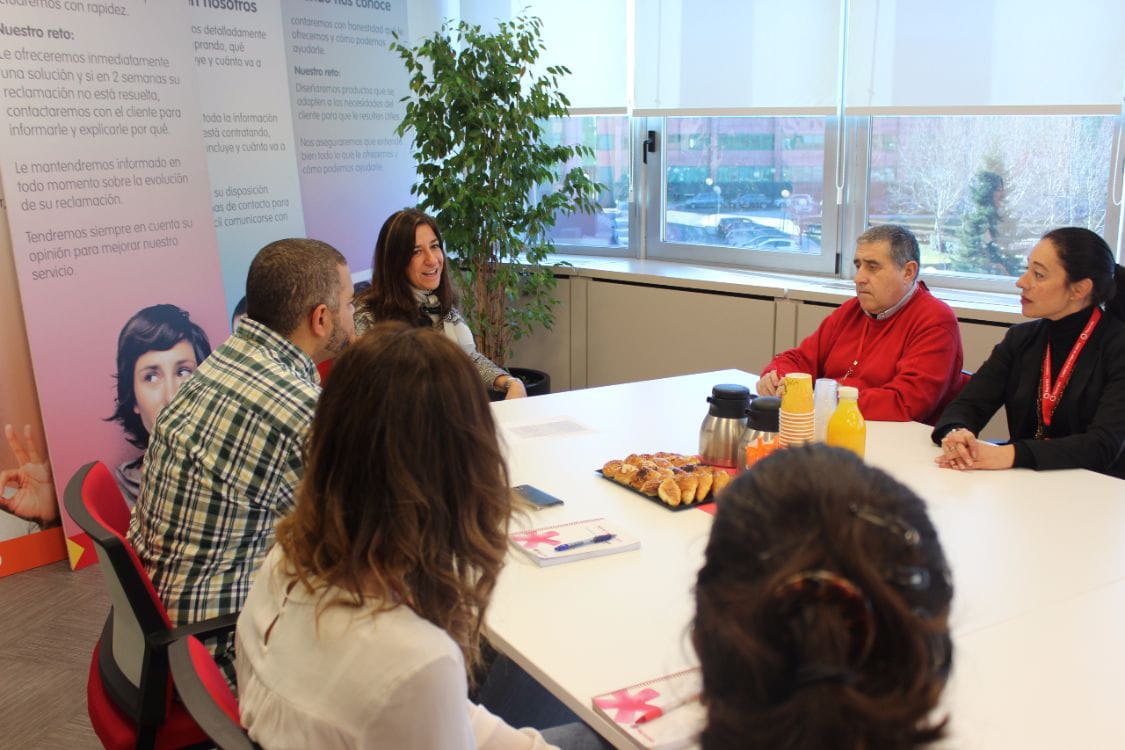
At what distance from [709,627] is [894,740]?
153 millimetres

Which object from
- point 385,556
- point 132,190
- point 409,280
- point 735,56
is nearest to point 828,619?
point 385,556

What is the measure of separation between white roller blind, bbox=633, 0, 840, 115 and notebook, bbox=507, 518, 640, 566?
305 centimetres

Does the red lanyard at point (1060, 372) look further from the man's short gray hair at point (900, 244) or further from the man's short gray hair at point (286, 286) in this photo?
the man's short gray hair at point (286, 286)

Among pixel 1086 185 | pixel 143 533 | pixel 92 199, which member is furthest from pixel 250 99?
pixel 1086 185

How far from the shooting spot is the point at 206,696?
140cm

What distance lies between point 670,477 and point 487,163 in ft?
8.99

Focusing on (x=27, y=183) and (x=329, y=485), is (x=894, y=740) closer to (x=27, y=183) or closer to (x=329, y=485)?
(x=329, y=485)

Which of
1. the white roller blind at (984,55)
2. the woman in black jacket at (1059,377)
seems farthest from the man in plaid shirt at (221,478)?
the white roller blind at (984,55)

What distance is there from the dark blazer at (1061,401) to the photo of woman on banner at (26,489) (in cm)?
315

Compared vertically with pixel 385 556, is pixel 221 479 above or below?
below

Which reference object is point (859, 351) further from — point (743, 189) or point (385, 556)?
point (385, 556)

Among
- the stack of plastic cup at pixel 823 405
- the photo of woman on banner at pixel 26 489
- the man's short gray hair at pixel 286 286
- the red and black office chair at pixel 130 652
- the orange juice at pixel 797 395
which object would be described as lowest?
the photo of woman on banner at pixel 26 489

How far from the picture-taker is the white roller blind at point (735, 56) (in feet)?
14.6

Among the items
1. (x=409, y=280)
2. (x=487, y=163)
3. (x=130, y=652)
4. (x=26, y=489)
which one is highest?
(x=487, y=163)
